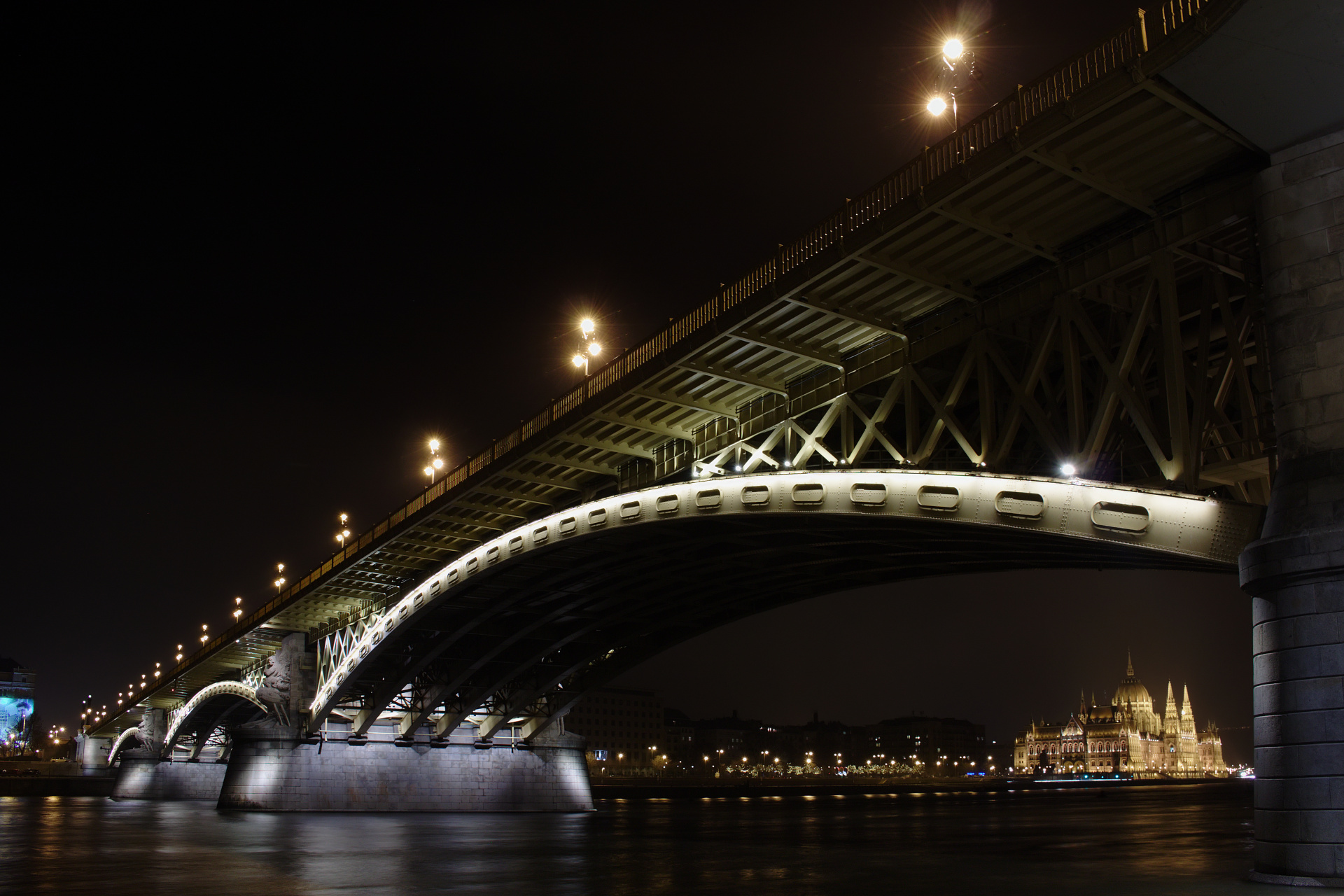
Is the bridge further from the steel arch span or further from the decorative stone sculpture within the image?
the decorative stone sculpture

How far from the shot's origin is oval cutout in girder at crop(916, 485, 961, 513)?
17047mm

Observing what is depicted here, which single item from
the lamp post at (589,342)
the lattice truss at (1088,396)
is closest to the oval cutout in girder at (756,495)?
the lattice truss at (1088,396)

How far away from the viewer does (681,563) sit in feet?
103

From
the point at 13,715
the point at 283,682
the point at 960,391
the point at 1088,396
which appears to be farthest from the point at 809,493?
the point at 13,715

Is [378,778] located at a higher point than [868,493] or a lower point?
lower

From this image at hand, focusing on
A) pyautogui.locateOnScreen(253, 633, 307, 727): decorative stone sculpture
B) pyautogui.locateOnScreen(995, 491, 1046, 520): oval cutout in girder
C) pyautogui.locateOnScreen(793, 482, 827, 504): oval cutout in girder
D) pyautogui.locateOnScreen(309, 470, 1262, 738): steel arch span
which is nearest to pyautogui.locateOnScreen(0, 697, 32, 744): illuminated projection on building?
pyautogui.locateOnScreen(253, 633, 307, 727): decorative stone sculpture

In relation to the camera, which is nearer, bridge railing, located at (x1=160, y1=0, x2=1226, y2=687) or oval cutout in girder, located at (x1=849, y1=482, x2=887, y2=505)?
bridge railing, located at (x1=160, y1=0, x2=1226, y2=687)

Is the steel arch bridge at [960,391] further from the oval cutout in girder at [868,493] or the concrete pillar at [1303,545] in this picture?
the concrete pillar at [1303,545]

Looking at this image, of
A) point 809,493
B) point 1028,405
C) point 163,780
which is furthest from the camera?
point 163,780

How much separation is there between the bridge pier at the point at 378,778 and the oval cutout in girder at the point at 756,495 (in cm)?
2866

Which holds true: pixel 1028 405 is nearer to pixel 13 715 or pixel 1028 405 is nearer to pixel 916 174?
pixel 916 174

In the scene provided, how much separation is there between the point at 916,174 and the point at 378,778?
37.6 m

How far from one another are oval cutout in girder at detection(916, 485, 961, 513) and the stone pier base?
74.0 meters

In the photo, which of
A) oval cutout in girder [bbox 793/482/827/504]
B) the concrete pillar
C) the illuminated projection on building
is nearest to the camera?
the concrete pillar
